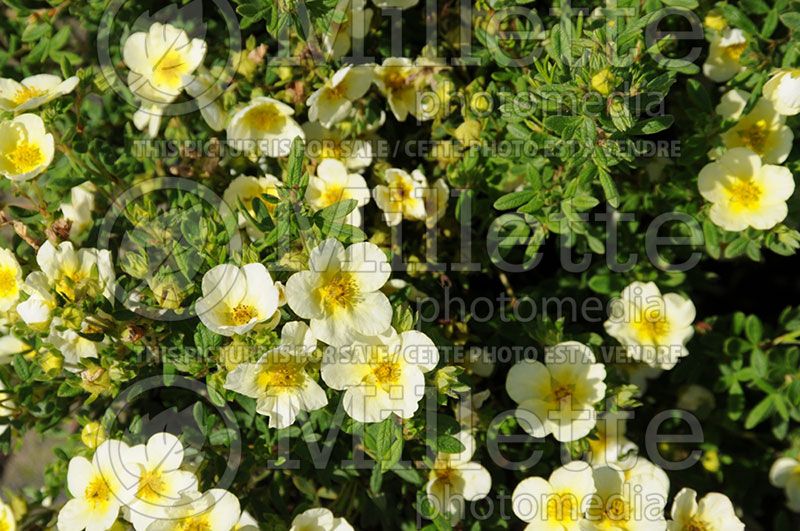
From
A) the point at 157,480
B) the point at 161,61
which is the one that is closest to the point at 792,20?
the point at 161,61

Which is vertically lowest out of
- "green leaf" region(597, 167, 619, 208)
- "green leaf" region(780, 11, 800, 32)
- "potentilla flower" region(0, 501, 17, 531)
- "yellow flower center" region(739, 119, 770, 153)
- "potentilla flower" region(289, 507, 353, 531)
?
"potentilla flower" region(0, 501, 17, 531)

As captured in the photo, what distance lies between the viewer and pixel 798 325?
2.75 m

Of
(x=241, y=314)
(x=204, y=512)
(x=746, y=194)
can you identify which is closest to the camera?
(x=241, y=314)

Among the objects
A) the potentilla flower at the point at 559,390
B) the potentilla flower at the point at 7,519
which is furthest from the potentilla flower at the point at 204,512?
the potentilla flower at the point at 559,390

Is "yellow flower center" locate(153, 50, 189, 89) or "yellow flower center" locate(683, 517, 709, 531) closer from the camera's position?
"yellow flower center" locate(683, 517, 709, 531)

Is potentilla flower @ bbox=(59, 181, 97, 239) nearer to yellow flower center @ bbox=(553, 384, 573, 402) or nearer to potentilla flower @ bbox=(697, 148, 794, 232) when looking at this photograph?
yellow flower center @ bbox=(553, 384, 573, 402)

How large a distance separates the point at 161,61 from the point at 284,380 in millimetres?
1238

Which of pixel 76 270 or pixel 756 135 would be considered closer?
pixel 76 270

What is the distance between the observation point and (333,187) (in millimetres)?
2523

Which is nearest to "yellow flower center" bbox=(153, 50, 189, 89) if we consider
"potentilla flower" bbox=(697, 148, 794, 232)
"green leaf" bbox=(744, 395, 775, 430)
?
"potentilla flower" bbox=(697, 148, 794, 232)

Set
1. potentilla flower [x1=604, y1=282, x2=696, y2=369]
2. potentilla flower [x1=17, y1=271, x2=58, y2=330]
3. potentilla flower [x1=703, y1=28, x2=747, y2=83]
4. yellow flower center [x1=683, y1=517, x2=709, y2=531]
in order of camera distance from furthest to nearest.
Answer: potentilla flower [x1=703, y1=28, x2=747, y2=83]
potentilla flower [x1=604, y1=282, x2=696, y2=369]
yellow flower center [x1=683, y1=517, x2=709, y2=531]
potentilla flower [x1=17, y1=271, x2=58, y2=330]

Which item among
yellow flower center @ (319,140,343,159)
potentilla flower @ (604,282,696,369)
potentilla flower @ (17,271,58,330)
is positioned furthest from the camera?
yellow flower center @ (319,140,343,159)

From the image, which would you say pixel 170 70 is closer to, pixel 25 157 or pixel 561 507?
pixel 25 157

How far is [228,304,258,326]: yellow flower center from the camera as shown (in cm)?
205
